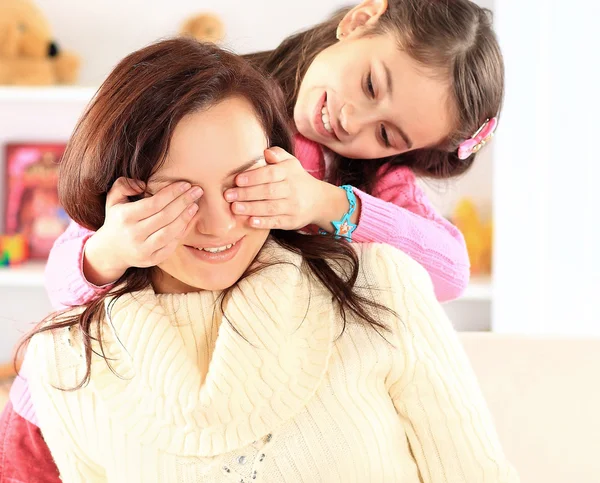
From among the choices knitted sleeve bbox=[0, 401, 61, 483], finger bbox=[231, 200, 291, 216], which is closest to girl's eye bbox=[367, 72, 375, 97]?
finger bbox=[231, 200, 291, 216]

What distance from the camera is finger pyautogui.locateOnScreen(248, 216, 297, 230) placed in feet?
3.44

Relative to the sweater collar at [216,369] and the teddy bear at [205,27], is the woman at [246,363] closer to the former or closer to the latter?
the sweater collar at [216,369]

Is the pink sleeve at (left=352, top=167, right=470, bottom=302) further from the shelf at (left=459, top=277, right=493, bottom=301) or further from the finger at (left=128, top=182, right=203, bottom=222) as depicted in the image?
the shelf at (left=459, top=277, right=493, bottom=301)

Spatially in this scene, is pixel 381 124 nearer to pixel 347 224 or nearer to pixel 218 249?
pixel 347 224

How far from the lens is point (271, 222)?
1.07 m

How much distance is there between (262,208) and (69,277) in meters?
0.36

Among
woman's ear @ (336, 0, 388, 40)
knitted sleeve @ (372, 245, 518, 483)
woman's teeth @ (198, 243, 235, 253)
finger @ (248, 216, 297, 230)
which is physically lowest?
knitted sleeve @ (372, 245, 518, 483)

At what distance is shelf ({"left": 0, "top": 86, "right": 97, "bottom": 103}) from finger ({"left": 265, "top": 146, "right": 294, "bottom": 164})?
2033 millimetres

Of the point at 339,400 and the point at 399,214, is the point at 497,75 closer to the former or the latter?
the point at 399,214

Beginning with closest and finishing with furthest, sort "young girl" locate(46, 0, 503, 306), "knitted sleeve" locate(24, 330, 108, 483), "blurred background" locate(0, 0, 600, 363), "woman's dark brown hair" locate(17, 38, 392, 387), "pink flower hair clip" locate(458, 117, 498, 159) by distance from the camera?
"woman's dark brown hair" locate(17, 38, 392, 387) → "knitted sleeve" locate(24, 330, 108, 483) → "young girl" locate(46, 0, 503, 306) → "pink flower hair clip" locate(458, 117, 498, 159) → "blurred background" locate(0, 0, 600, 363)

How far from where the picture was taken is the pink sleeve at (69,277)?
1191 mm

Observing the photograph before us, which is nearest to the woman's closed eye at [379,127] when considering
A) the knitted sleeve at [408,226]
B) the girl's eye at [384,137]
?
the girl's eye at [384,137]

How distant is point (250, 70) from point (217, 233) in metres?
0.23

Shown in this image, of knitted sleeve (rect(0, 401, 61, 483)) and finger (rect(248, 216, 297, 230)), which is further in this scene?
knitted sleeve (rect(0, 401, 61, 483))
